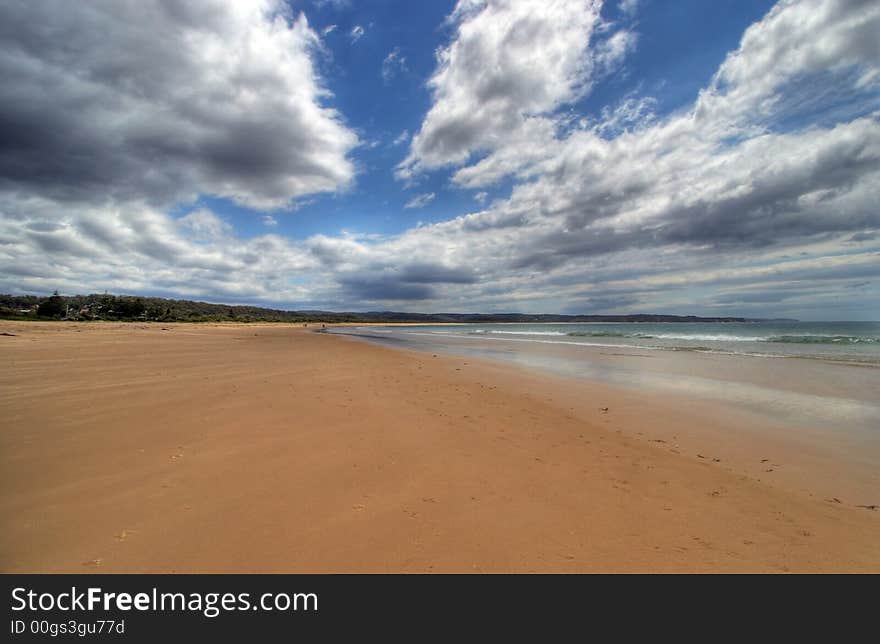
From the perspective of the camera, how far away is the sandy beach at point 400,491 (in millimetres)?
2891

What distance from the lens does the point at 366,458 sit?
5.01 m

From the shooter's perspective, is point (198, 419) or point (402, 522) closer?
point (402, 522)

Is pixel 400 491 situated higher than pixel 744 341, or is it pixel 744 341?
pixel 400 491

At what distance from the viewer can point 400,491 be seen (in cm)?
404

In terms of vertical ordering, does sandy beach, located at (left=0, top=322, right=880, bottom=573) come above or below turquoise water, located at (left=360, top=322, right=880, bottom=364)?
above

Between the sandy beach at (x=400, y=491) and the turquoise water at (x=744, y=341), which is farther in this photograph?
the turquoise water at (x=744, y=341)

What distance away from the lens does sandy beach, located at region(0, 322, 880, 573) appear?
289cm

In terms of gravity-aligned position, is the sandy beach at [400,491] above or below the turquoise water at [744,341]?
above
